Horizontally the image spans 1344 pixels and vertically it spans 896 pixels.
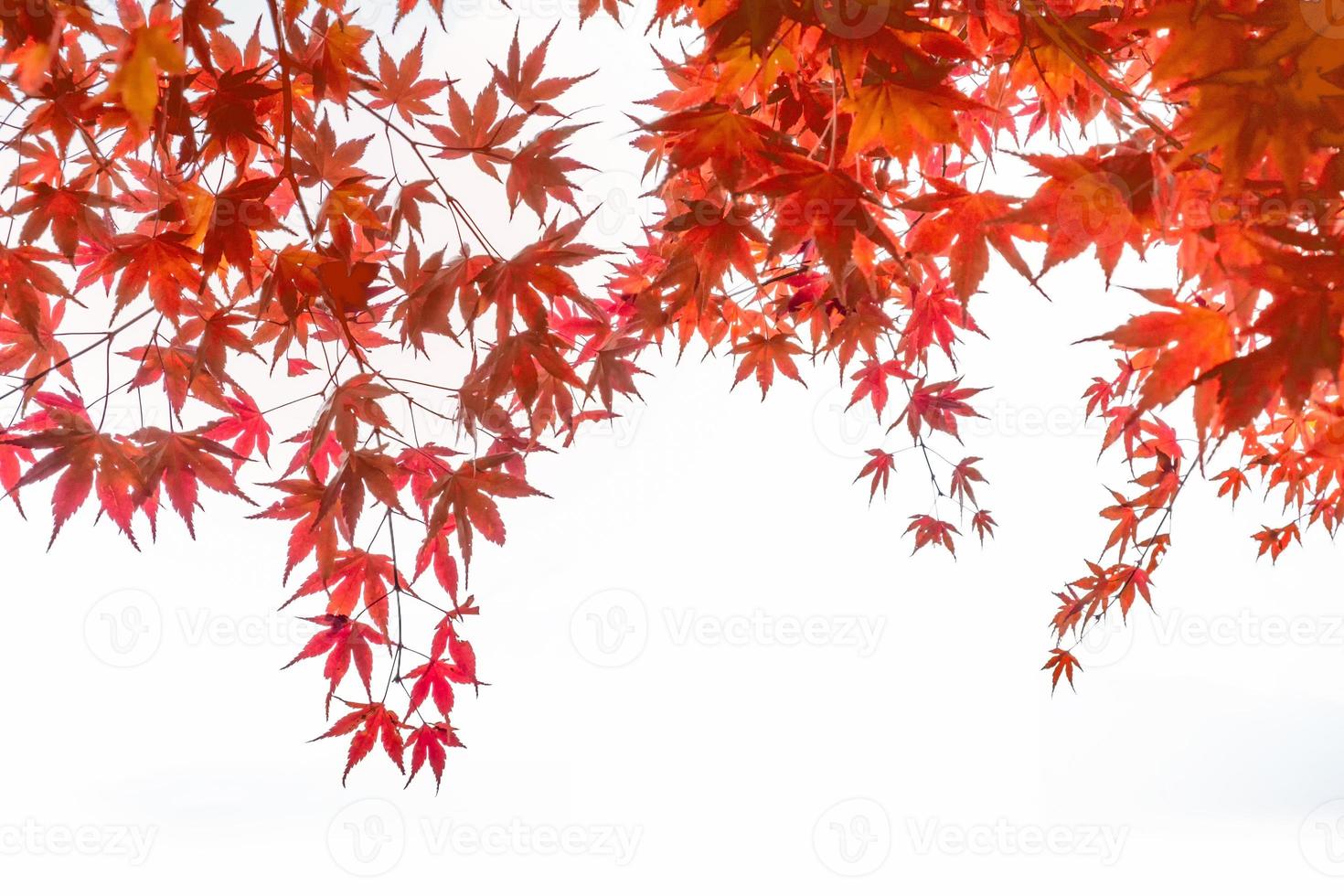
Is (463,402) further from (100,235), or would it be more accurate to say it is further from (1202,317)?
(1202,317)

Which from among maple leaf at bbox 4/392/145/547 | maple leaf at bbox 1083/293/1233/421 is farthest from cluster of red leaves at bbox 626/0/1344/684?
maple leaf at bbox 4/392/145/547

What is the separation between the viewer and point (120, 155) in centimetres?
104

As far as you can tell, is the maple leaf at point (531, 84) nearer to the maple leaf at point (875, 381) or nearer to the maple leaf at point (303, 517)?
the maple leaf at point (303, 517)

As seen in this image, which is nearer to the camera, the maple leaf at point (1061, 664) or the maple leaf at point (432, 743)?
the maple leaf at point (432, 743)

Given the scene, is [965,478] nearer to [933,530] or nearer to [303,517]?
A: [933,530]

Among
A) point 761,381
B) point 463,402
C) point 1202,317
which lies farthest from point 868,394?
point 1202,317

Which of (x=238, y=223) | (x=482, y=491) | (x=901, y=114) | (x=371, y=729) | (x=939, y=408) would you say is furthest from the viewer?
(x=939, y=408)

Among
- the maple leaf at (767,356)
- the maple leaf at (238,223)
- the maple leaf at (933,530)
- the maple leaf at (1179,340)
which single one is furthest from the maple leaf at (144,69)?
the maple leaf at (933,530)

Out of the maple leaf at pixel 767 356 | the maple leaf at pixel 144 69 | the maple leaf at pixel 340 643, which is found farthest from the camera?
the maple leaf at pixel 767 356

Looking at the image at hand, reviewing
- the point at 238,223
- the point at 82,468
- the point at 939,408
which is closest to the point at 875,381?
the point at 939,408

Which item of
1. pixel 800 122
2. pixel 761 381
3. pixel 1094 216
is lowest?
pixel 1094 216

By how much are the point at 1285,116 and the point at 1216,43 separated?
0.06 m

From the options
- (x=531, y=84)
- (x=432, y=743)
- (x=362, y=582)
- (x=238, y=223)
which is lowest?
(x=432, y=743)

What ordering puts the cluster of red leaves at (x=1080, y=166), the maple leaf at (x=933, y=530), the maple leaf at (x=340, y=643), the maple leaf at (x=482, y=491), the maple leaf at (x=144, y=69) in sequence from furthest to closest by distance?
the maple leaf at (x=933, y=530) < the maple leaf at (x=340, y=643) < the maple leaf at (x=482, y=491) < the cluster of red leaves at (x=1080, y=166) < the maple leaf at (x=144, y=69)
